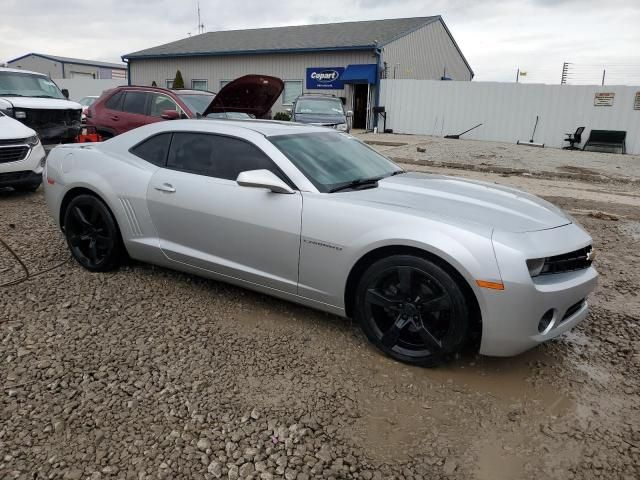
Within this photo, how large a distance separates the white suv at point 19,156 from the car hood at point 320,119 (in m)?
7.31

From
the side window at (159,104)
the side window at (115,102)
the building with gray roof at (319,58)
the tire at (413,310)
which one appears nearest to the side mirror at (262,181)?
the tire at (413,310)

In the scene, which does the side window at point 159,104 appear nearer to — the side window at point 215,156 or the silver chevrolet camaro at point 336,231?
the silver chevrolet camaro at point 336,231

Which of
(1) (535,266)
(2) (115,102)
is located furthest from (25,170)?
(1) (535,266)

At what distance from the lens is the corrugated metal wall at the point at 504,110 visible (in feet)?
62.4

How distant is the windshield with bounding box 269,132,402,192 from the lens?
11.7ft

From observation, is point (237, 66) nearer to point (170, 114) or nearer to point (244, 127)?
point (170, 114)

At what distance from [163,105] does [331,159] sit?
20.5 feet

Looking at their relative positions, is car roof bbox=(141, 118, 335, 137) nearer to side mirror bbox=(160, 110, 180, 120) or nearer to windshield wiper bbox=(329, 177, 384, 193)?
windshield wiper bbox=(329, 177, 384, 193)

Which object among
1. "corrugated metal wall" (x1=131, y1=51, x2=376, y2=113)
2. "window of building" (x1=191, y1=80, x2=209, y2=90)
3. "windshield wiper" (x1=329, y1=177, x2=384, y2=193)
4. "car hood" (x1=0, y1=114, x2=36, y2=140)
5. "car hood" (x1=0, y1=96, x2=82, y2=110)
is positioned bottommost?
"windshield wiper" (x1=329, y1=177, x2=384, y2=193)

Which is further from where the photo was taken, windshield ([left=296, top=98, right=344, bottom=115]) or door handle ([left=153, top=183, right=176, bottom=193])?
windshield ([left=296, top=98, right=344, bottom=115])

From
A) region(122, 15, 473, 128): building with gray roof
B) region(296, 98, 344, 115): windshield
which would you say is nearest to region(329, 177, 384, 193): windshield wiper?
region(296, 98, 344, 115): windshield

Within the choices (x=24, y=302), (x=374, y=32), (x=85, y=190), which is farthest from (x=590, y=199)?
(x=374, y=32)

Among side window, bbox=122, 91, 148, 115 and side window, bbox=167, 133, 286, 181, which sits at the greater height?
side window, bbox=122, 91, 148, 115

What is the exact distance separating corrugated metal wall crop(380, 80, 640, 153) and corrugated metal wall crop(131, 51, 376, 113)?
2910 millimetres
